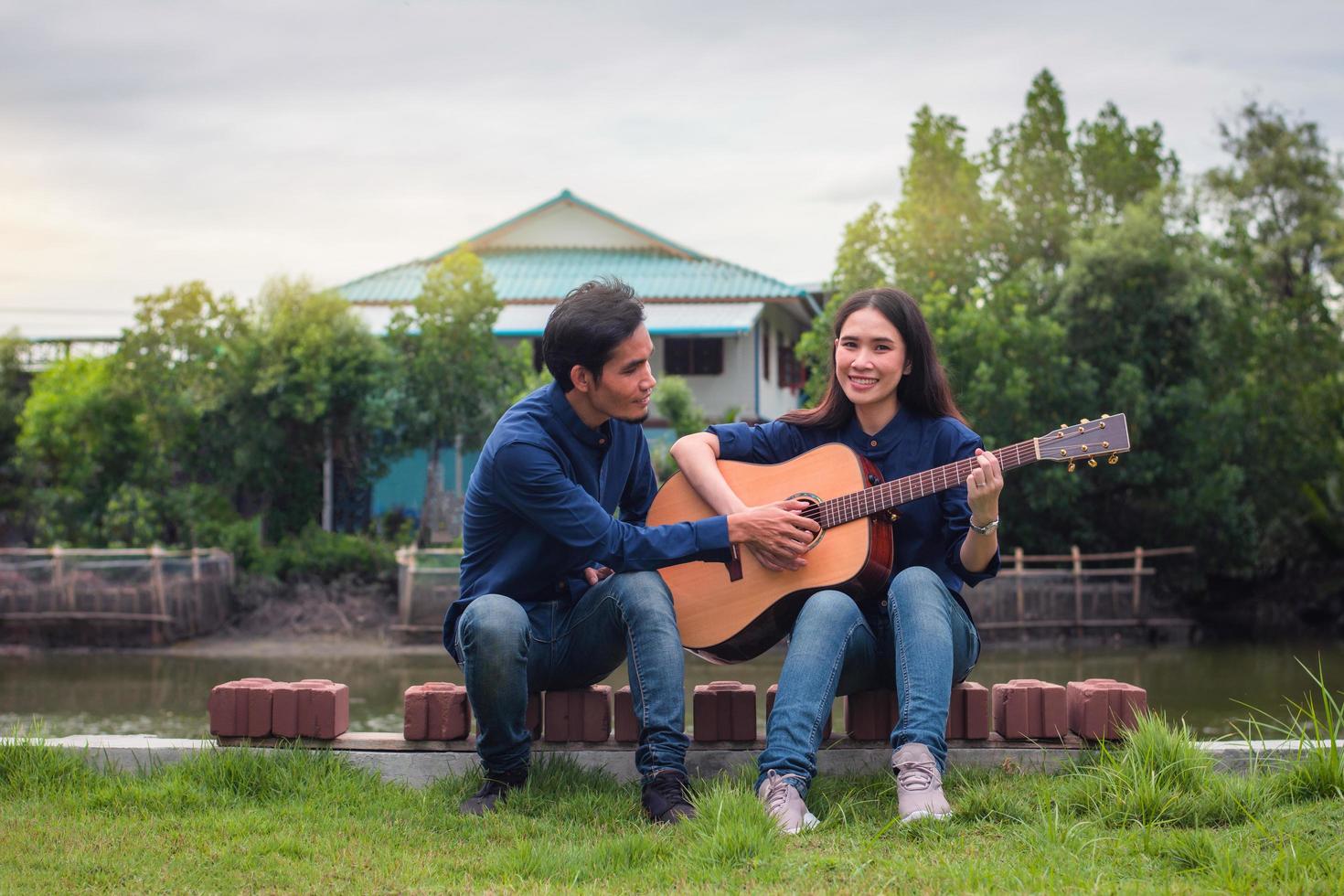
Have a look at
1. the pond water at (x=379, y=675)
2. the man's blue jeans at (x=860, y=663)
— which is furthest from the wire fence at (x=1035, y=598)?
the man's blue jeans at (x=860, y=663)

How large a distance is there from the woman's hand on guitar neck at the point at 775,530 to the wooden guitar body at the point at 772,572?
0.07 metres

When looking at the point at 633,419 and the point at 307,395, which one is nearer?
the point at 633,419

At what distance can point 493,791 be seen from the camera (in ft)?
12.0

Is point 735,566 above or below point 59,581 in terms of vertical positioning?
above

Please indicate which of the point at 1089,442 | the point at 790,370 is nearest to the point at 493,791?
the point at 1089,442

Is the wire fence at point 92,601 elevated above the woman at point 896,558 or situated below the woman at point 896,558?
below

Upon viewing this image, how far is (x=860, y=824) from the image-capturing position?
3.26 meters

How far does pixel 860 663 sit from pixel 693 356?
1832cm

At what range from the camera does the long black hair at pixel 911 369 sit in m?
4.05

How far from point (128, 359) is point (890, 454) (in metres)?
16.4

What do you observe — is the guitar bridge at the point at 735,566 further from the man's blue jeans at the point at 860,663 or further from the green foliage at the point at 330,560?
the green foliage at the point at 330,560

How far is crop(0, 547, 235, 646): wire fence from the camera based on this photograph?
1538 cm

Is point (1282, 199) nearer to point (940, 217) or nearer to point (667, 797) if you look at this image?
point (940, 217)

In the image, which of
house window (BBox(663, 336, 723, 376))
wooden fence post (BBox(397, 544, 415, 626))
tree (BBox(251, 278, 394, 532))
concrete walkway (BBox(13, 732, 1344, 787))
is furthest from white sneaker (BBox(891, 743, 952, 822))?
house window (BBox(663, 336, 723, 376))
